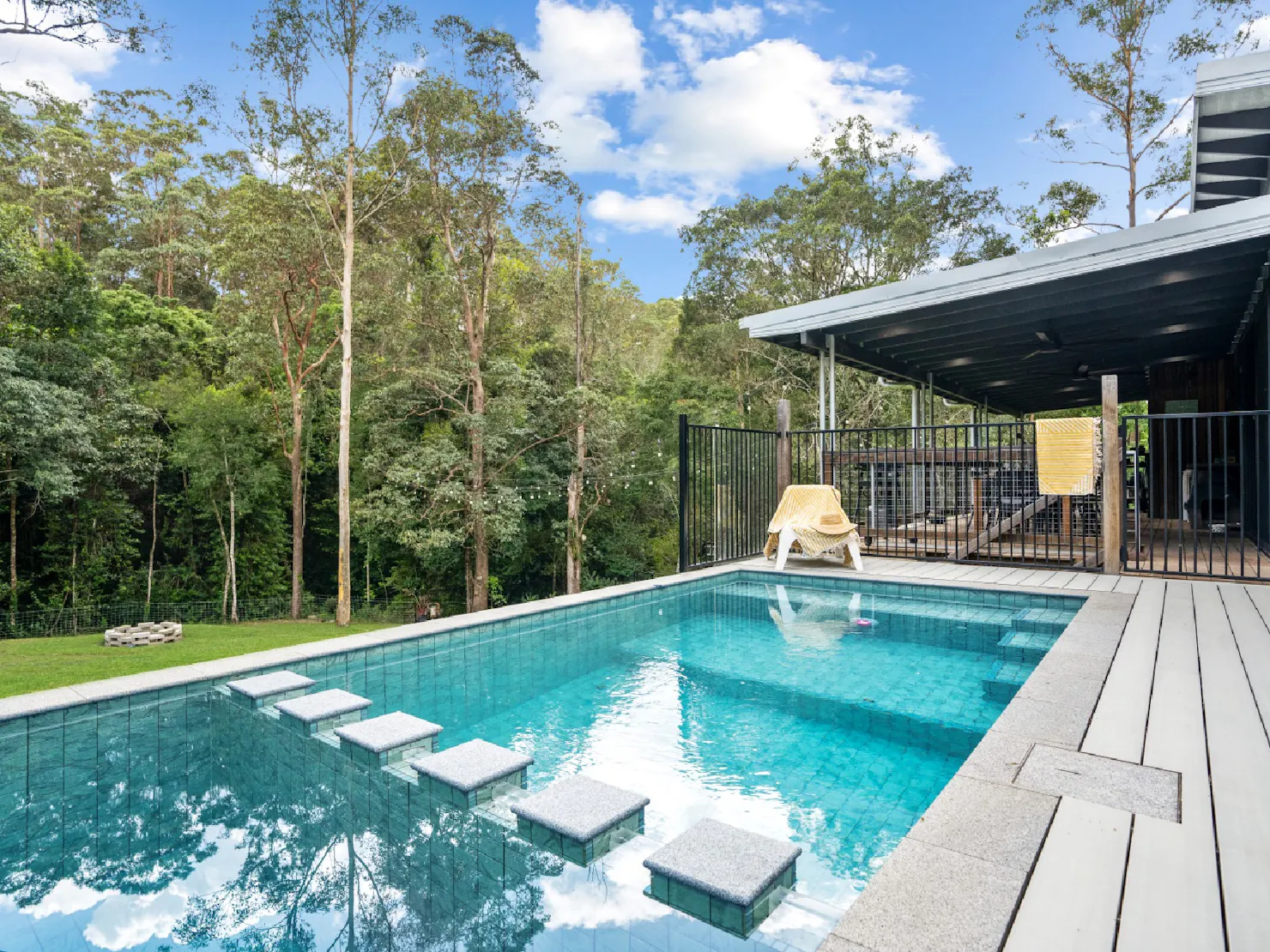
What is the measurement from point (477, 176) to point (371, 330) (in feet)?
13.4

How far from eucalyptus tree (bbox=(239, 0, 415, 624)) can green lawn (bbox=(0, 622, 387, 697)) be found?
207 centimetres

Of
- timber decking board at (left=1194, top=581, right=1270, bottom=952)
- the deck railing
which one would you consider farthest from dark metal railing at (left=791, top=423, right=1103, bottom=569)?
timber decking board at (left=1194, top=581, right=1270, bottom=952)

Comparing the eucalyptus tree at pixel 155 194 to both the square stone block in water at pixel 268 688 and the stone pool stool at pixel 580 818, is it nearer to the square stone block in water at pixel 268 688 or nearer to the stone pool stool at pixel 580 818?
the square stone block in water at pixel 268 688

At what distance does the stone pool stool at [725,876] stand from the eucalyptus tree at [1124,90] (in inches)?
808

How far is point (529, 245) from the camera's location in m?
16.0

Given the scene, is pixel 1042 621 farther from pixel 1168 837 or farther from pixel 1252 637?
pixel 1168 837

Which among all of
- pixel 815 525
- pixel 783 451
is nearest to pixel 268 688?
pixel 815 525

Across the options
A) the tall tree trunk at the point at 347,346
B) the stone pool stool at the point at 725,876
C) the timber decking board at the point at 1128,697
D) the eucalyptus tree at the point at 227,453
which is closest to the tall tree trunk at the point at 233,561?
the eucalyptus tree at the point at 227,453

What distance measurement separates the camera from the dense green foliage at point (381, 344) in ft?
43.5

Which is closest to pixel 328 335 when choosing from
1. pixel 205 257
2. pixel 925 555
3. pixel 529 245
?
pixel 529 245

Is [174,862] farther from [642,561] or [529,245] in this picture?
[642,561]

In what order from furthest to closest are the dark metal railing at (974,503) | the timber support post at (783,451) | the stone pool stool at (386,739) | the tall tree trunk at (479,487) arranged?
the tall tree trunk at (479,487) < the timber support post at (783,451) < the dark metal railing at (974,503) < the stone pool stool at (386,739)

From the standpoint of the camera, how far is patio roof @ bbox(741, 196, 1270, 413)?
19.8 feet

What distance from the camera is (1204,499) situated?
9.98 metres
